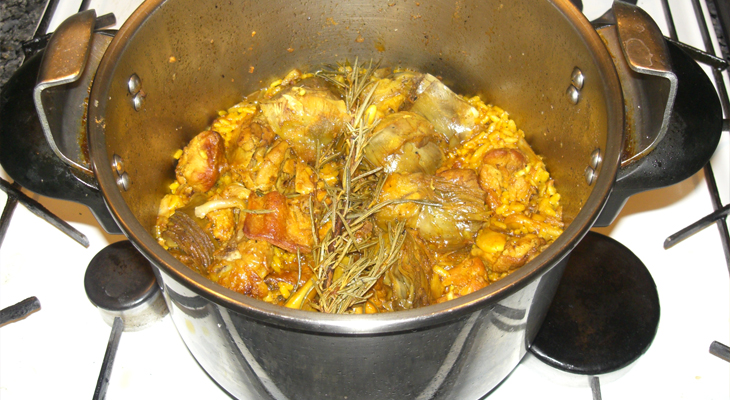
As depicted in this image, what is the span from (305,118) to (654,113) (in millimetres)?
1288

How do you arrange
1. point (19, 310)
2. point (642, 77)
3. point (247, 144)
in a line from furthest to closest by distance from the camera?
point (247, 144) < point (19, 310) < point (642, 77)

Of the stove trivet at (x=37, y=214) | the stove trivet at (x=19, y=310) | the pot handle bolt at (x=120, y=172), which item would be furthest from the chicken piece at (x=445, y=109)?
the stove trivet at (x=19, y=310)

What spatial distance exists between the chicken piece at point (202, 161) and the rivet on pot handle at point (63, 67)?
0.55 metres

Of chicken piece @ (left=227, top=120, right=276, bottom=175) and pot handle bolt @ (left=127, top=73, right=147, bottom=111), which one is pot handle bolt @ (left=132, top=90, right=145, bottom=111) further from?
chicken piece @ (left=227, top=120, right=276, bottom=175)

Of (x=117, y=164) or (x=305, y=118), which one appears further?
(x=305, y=118)

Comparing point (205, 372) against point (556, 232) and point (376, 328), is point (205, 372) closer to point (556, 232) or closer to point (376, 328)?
point (376, 328)

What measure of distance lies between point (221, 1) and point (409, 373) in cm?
157

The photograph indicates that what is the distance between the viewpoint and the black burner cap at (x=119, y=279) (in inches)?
77.1

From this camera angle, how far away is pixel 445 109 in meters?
2.35

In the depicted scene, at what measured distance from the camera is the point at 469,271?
1903 millimetres

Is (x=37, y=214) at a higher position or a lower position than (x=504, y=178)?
lower

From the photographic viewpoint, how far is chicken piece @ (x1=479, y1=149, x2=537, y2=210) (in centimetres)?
215

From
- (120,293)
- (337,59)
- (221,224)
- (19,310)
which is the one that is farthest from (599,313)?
(19,310)

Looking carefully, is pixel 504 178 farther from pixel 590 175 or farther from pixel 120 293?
pixel 120 293
